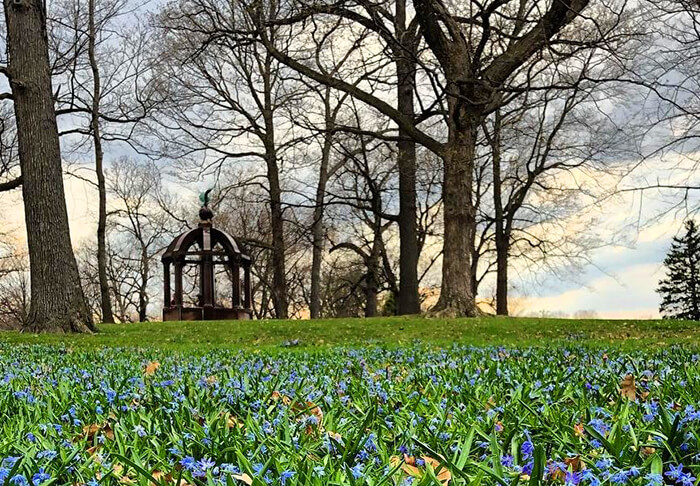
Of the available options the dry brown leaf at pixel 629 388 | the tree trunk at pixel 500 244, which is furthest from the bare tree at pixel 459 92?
the dry brown leaf at pixel 629 388

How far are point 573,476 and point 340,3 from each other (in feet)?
53.1

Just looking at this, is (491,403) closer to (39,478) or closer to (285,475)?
(285,475)

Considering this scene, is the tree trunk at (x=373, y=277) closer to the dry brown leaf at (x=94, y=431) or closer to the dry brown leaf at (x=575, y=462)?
the dry brown leaf at (x=94, y=431)

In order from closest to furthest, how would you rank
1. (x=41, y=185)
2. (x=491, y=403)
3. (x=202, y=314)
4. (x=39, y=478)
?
1. (x=39, y=478)
2. (x=491, y=403)
3. (x=41, y=185)
4. (x=202, y=314)

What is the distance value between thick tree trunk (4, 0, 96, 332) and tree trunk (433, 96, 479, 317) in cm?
840

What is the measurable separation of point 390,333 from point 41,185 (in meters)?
7.98

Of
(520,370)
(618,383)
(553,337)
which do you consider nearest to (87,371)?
(520,370)

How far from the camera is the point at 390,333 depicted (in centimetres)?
1412

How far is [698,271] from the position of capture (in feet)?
92.1

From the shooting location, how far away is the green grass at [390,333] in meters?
12.5

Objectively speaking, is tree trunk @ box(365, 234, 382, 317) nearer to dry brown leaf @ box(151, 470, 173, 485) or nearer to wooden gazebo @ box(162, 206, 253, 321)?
wooden gazebo @ box(162, 206, 253, 321)

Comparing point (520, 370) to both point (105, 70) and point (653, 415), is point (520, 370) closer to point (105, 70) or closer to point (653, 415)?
point (653, 415)

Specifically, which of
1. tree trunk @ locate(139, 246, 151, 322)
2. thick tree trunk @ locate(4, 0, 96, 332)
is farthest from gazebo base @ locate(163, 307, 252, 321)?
tree trunk @ locate(139, 246, 151, 322)

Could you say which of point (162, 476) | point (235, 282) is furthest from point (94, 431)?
point (235, 282)
